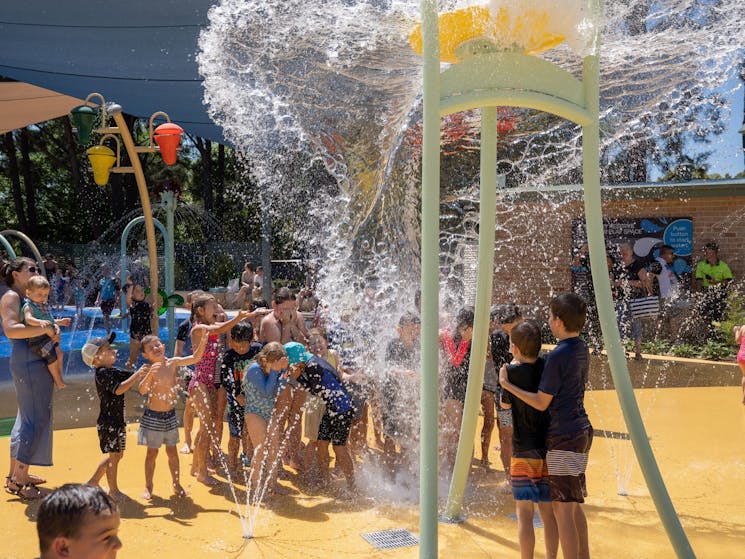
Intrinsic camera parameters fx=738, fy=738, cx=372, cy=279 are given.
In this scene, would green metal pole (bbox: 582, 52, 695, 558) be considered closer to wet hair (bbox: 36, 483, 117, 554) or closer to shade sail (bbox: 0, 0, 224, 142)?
wet hair (bbox: 36, 483, 117, 554)

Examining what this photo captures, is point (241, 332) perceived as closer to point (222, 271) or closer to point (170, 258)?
point (170, 258)

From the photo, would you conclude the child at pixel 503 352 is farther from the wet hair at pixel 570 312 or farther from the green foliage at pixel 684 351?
the green foliage at pixel 684 351

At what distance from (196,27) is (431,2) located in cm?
680

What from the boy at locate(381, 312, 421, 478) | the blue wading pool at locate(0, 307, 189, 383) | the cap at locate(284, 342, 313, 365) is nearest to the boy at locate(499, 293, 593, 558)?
the boy at locate(381, 312, 421, 478)

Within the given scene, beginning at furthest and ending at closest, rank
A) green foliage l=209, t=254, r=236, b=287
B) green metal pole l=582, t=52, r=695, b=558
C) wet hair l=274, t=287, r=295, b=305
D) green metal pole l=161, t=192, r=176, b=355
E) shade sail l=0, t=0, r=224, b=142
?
green foliage l=209, t=254, r=236, b=287, green metal pole l=161, t=192, r=176, b=355, shade sail l=0, t=0, r=224, b=142, wet hair l=274, t=287, r=295, b=305, green metal pole l=582, t=52, r=695, b=558

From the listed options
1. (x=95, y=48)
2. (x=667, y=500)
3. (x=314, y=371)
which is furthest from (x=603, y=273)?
(x=95, y=48)

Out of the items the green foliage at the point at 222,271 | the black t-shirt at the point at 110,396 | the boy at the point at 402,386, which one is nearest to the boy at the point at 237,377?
the black t-shirt at the point at 110,396

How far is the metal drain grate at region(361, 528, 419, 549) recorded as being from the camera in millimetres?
4222

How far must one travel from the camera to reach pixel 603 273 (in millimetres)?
3719

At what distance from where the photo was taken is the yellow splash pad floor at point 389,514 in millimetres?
4176

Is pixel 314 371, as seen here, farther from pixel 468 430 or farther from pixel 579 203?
pixel 579 203

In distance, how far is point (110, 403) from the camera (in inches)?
194

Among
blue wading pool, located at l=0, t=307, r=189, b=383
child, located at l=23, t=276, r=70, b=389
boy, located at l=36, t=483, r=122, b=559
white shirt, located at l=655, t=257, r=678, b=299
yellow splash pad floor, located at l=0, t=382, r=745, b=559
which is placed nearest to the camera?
boy, located at l=36, t=483, r=122, b=559

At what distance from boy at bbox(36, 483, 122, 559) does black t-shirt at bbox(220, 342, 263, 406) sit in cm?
Result: 375
